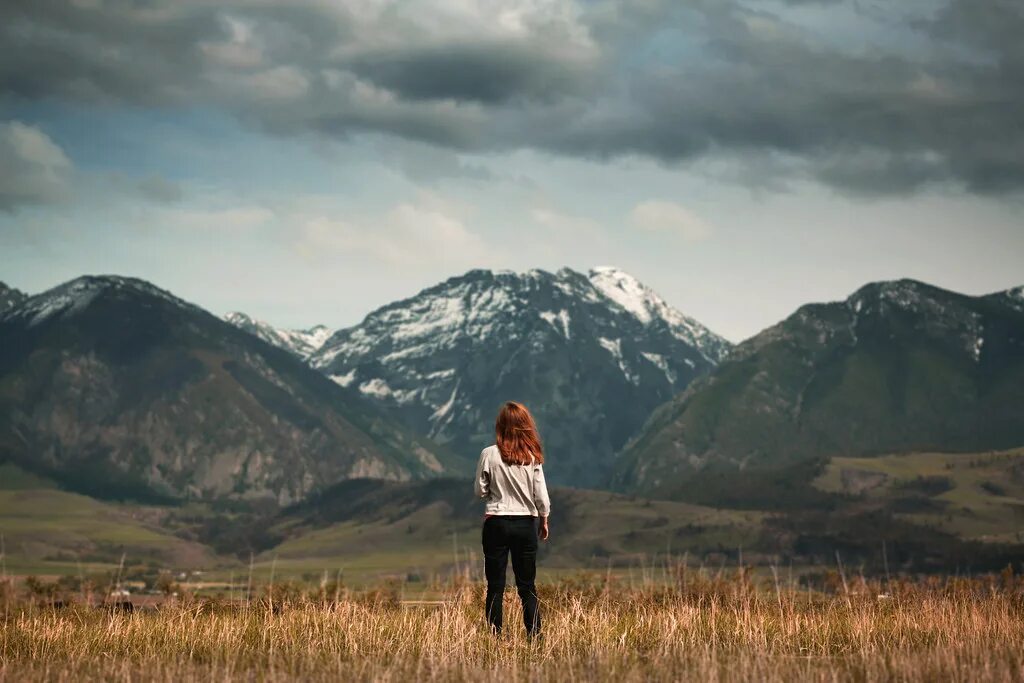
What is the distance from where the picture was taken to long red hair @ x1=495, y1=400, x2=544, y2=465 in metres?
17.5

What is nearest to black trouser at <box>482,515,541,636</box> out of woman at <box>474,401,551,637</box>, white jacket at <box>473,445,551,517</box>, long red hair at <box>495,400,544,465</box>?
woman at <box>474,401,551,637</box>

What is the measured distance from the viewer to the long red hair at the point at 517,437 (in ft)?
57.6

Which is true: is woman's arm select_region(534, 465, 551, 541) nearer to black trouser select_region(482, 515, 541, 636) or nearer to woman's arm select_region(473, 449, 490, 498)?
black trouser select_region(482, 515, 541, 636)

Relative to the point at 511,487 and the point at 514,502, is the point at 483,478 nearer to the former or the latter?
the point at 511,487

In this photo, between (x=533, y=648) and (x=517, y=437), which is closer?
(x=533, y=648)

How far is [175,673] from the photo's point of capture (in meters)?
13.7

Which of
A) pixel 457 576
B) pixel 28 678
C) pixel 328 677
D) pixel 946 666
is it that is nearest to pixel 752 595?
pixel 457 576

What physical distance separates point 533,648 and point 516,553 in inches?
79.2

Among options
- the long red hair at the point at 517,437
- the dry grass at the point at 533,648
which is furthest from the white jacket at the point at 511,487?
the dry grass at the point at 533,648

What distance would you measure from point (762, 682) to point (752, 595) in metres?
15.6

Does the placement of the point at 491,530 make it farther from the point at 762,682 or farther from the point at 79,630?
the point at 79,630

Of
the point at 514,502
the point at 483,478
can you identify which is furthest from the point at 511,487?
the point at 483,478

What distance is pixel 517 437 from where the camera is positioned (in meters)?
17.6

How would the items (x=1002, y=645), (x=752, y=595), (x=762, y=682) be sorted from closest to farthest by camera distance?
(x=762, y=682)
(x=1002, y=645)
(x=752, y=595)
